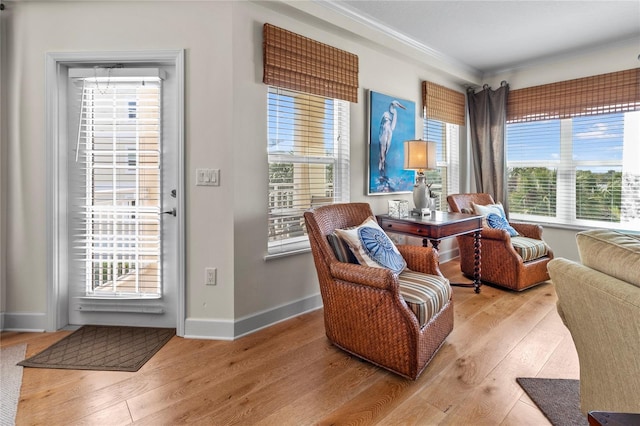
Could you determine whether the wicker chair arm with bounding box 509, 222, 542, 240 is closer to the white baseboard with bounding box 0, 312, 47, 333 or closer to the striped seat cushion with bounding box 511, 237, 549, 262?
the striped seat cushion with bounding box 511, 237, 549, 262

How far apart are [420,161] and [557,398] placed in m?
2.08

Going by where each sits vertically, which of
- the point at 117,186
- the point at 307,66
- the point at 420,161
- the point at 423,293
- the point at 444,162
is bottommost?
the point at 423,293

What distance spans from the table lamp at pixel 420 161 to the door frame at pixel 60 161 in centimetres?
204

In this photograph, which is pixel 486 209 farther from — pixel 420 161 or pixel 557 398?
pixel 557 398

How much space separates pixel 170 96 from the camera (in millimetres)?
2467

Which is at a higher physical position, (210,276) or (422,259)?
(422,259)

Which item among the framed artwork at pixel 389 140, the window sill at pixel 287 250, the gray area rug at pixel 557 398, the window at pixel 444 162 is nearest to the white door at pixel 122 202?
the window sill at pixel 287 250

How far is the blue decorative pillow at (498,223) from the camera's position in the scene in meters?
3.58

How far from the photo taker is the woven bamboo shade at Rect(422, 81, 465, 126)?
3.91 metres

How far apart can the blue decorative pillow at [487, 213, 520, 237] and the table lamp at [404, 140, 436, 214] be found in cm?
82

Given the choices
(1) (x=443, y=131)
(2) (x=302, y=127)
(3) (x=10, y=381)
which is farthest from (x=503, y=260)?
(3) (x=10, y=381)

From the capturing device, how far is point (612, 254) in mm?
1246

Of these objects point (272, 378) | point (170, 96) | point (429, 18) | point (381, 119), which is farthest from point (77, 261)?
point (429, 18)

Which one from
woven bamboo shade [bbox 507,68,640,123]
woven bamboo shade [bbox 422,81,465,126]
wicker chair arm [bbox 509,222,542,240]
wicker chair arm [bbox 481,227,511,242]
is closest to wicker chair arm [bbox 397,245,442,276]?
wicker chair arm [bbox 481,227,511,242]
